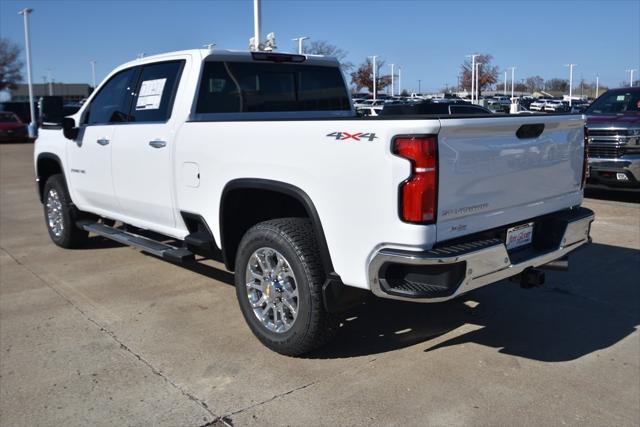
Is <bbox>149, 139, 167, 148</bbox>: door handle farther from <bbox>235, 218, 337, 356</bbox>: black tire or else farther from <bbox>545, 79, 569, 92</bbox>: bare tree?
<bbox>545, 79, 569, 92</bbox>: bare tree

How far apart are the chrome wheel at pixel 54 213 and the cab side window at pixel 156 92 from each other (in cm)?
212

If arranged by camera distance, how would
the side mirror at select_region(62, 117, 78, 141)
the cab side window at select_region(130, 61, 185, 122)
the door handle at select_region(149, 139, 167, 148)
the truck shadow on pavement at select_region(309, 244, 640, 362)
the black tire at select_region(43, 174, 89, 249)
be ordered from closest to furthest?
the truck shadow on pavement at select_region(309, 244, 640, 362), the door handle at select_region(149, 139, 167, 148), the cab side window at select_region(130, 61, 185, 122), the side mirror at select_region(62, 117, 78, 141), the black tire at select_region(43, 174, 89, 249)

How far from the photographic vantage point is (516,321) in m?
4.85

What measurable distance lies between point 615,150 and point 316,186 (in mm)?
8187

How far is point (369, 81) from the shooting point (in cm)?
7350

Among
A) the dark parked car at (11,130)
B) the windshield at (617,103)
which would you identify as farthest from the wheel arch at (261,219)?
the dark parked car at (11,130)

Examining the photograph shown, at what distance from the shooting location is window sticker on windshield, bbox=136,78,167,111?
17.4ft

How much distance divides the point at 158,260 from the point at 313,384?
3.46m

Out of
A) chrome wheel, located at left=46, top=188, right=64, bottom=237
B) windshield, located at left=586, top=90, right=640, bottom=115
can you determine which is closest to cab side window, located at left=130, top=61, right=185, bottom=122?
chrome wheel, located at left=46, top=188, right=64, bottom=237

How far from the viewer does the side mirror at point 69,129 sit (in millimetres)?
6297

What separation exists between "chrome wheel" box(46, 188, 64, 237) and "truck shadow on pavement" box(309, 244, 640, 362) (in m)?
3.94

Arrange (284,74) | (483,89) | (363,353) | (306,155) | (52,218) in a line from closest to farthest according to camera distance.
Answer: (306,155) < (363,353) < (284,74) < (52,218) < (483,89)

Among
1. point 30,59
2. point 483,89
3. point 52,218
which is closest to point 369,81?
point 483,89

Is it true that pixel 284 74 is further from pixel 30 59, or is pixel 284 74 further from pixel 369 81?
pixel 369 81
